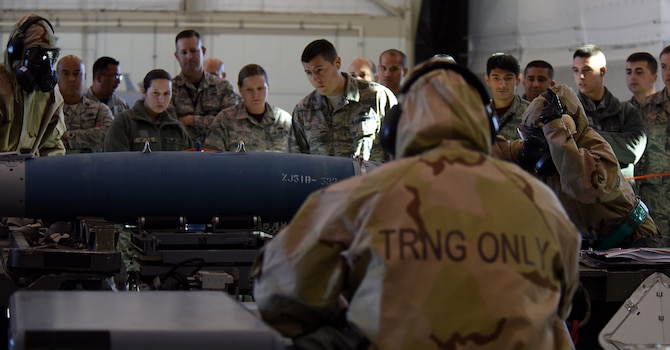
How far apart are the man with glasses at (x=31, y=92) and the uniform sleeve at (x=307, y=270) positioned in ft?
11.3

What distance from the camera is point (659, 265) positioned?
5.02m

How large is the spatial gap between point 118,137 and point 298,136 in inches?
47.6

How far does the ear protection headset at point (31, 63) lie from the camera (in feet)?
20.4

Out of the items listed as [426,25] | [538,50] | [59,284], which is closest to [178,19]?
[426,25]

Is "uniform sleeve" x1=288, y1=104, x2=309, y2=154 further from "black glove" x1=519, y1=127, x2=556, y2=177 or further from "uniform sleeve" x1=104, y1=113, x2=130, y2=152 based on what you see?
"black glove" x1=519, y1=127, x2=556, y2=177

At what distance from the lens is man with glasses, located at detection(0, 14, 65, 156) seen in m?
6.23

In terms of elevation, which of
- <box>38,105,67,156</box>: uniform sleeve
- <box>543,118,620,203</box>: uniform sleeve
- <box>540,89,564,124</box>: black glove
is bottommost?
<box>543,118,620,203</box>: uniform sleeve

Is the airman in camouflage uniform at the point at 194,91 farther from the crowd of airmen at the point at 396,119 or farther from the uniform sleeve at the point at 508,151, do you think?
the uniform sleeve at the point at 508,151

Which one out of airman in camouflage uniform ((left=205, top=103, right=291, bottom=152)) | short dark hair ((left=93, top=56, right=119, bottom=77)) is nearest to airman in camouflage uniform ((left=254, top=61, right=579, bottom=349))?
airman in camouflage uniform ((left=205, top=103, right=291, bottom=152))

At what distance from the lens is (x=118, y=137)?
715 cm

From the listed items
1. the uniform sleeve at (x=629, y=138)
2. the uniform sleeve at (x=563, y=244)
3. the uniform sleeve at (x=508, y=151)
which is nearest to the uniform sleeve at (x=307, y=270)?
the uniform sleeve at (x=563, y=244)

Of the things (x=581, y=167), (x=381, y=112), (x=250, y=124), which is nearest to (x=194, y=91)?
(x=250, y=124)

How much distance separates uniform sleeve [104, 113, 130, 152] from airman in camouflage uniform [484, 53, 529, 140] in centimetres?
239

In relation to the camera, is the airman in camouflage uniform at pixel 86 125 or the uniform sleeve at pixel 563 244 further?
the airman in camouflage uniform at pixel 86 125
